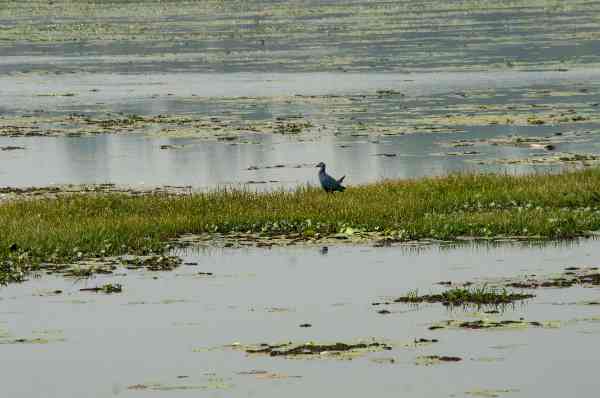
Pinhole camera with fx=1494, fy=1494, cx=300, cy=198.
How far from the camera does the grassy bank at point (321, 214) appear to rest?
2297 cm

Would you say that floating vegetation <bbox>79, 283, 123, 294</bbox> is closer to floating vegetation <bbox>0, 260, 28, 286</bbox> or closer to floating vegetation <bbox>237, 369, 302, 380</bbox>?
floating vegetation <bbox>0, 260, 28, 286</bbox>

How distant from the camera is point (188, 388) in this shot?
1470 cm

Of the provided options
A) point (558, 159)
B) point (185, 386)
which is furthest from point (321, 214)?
point (558, 159)

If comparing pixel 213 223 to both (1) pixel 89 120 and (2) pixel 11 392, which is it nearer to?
(2) pixel 11 392

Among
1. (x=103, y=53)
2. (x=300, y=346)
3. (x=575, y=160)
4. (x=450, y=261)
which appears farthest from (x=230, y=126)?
(x=103, y=53)

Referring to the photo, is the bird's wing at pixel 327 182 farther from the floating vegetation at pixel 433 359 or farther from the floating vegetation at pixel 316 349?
the floating vegetation at pixel 433 359

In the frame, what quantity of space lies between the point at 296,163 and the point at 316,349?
21.9m

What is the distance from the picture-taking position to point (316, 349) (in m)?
16.1

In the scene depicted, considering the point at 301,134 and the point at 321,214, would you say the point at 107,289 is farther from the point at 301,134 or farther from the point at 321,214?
the point at 301,134

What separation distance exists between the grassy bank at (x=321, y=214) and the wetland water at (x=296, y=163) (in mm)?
1078

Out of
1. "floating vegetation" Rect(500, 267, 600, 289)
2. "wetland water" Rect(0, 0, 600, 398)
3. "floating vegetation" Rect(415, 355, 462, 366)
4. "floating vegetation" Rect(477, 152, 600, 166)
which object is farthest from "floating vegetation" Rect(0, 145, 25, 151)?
"floating vegetation" Rect(415, 355, 462, 366)

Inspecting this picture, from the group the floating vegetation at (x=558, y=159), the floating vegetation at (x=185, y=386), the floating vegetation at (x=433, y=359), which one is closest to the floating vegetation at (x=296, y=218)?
the floating vegetation at (x=185, y=386)

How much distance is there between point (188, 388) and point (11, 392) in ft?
5.80

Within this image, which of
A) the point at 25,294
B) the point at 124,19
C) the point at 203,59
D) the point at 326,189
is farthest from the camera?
the point at 124,19
